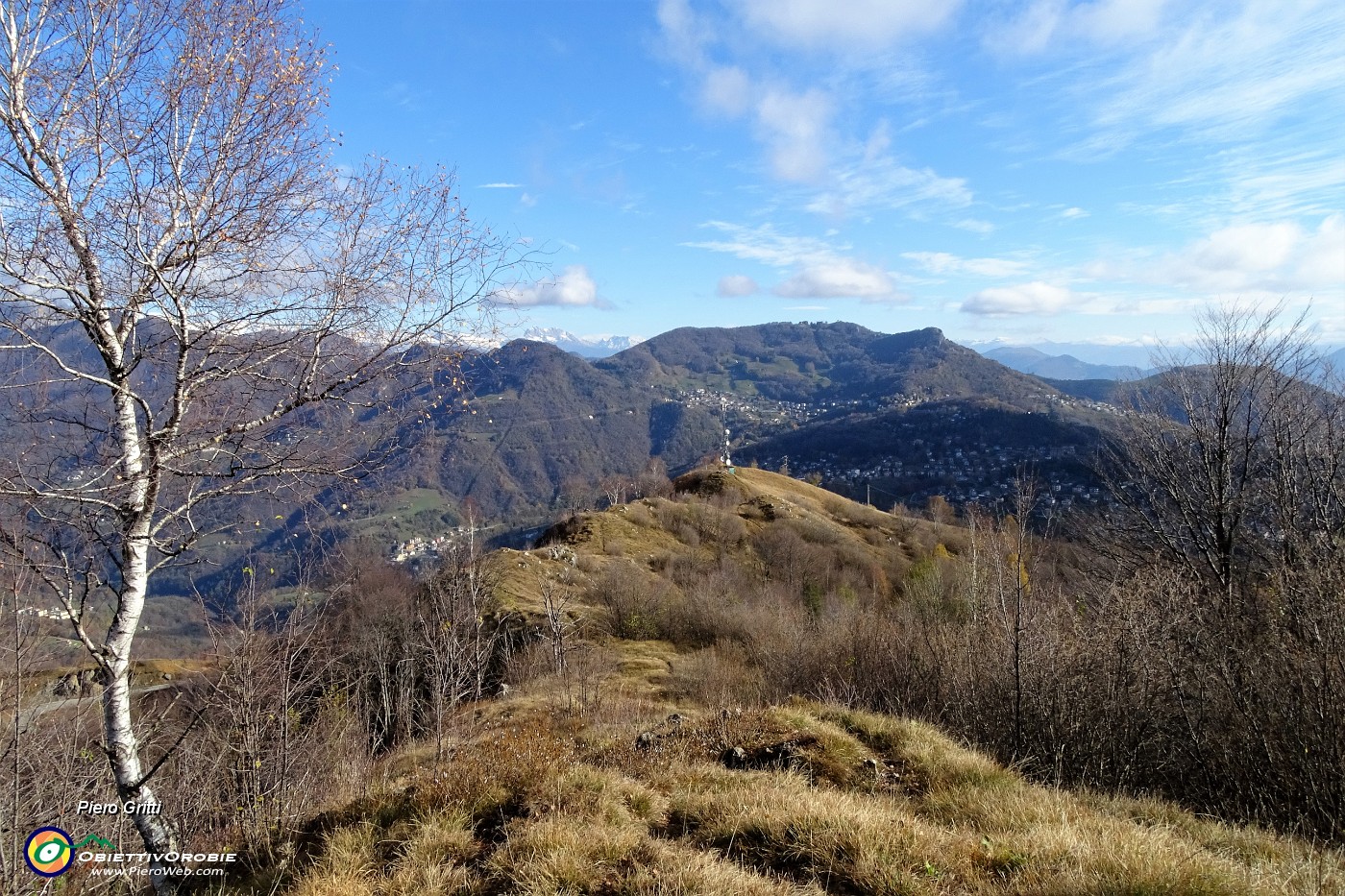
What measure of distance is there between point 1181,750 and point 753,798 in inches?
318

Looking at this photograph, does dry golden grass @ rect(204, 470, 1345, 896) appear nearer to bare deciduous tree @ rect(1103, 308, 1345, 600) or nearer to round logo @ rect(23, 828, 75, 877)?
round logo @ rect(23, 828, 75, 877)

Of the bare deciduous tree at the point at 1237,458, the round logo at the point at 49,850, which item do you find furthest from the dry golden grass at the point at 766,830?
the bare deciduous tree at the point at 1237,458

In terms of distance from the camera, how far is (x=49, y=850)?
16.5 ft

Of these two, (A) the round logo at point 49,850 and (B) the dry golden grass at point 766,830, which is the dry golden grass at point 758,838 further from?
(A) the round logo at point 49,850

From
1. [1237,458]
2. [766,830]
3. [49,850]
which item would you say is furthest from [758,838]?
[1237,458]

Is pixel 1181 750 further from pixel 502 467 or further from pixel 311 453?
pixel 502 467

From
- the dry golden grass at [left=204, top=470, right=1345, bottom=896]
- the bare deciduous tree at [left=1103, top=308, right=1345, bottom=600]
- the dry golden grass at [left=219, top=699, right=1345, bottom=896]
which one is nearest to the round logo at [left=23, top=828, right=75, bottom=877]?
the dry golden grass at [left=204, top=470, right=1345, bottom=896]

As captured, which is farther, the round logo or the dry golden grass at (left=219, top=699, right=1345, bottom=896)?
the round logo

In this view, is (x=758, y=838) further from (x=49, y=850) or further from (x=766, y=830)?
(x=49, y=850)

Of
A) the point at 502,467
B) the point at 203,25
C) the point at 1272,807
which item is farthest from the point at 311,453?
the point at 502,467

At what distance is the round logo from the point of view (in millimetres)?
4961

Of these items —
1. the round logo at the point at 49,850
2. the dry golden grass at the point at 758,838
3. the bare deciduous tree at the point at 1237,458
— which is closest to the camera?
the dry golden grass at the point at 758,838

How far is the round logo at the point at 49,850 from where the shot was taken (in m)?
4.96

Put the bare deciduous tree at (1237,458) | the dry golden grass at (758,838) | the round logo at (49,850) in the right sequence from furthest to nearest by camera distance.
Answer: the bare deciduous tree at (1237,458) < the round logo at (49,850) < the dry golden grass at (758,838)
